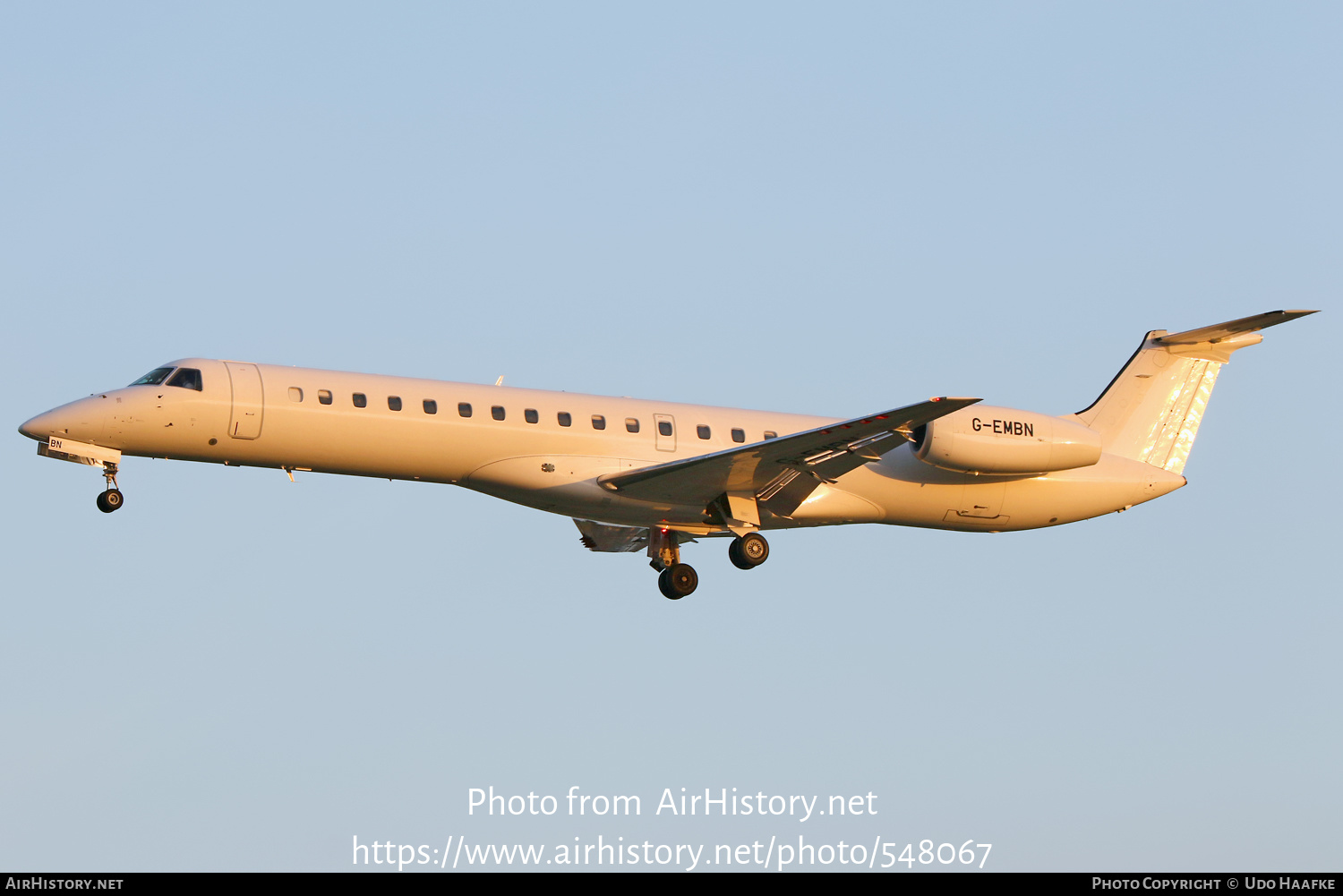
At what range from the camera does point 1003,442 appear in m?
26.4

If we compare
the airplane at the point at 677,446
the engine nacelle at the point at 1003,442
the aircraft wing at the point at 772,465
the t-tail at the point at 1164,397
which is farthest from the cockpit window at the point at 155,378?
the t-tail at the point at 1164,397

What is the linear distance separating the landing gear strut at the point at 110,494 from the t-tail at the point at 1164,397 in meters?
16.4

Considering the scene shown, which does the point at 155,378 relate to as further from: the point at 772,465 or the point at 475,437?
the point at 772,465

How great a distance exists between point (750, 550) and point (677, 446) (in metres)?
2.02

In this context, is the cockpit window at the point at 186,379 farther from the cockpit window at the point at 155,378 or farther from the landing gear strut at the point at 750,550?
the landing gear strut at the point at 750,550

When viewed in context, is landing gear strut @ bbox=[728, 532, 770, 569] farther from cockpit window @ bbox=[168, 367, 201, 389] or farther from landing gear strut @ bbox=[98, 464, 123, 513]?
landing gear strut @ bbox=[98, 464, 123, 513]

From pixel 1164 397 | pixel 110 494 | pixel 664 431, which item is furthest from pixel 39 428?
pixel 1164 397

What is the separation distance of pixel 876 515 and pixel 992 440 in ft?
7.98

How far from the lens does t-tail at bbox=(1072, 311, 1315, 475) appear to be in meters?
29.3

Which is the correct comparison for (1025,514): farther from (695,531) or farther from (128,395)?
(128,395)
